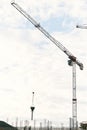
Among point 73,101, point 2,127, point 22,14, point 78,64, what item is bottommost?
point 2,127

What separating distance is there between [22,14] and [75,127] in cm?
5971

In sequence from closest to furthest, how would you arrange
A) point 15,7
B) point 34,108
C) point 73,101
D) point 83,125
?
point 83,125 < point 34,108 < point 15,7 < point 73,101

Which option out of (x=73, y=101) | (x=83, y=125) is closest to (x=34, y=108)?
(x=83, y=125)

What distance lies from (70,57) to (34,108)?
5513 centimetres

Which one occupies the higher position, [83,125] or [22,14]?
[22,14]

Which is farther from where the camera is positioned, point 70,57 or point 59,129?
point 70,57

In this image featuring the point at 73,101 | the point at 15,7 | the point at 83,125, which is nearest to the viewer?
the point at 83,125

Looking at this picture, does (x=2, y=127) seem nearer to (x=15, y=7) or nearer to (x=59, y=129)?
(x=59, y=129)

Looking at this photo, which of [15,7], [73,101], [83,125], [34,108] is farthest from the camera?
[73,101]

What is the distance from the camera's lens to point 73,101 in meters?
173

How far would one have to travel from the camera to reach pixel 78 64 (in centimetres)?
18038

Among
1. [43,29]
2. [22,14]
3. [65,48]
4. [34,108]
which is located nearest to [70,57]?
[65,48]

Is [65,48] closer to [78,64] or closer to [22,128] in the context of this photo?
[78,64]

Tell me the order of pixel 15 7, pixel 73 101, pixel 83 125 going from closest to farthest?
pixel 83 125
pixel 15 7
pixel 73 101
